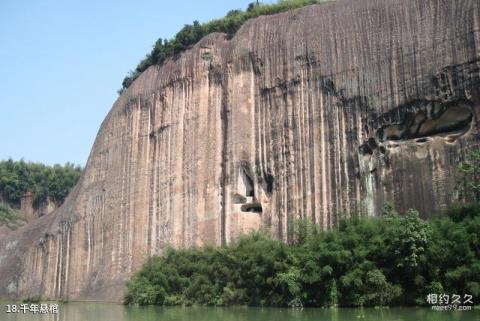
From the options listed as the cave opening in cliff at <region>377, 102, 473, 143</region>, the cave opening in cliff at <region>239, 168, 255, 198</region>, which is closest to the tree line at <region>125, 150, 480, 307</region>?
the cave opening in cliff at <region>377, 102, 473, 143</region>

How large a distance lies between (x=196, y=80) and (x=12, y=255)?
18.7 metres

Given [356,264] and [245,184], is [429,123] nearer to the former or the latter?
[356,264]

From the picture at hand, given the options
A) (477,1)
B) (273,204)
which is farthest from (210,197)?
(477,1)

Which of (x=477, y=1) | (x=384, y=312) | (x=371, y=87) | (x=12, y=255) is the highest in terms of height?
(x=477, y=1)

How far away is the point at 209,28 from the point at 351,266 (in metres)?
17.2

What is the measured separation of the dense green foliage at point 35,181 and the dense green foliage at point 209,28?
26.2 m

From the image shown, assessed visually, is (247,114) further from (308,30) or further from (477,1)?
(477,1)

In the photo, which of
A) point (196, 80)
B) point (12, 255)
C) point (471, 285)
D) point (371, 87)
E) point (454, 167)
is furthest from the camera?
point (12, 255)

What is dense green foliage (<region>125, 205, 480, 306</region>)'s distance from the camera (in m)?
17.9

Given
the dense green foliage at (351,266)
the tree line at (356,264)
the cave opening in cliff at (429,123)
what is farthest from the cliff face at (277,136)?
the dense green foliage at (351,266)

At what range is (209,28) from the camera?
33031 millimetres

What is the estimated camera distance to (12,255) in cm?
4212

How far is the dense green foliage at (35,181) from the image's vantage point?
194 ft

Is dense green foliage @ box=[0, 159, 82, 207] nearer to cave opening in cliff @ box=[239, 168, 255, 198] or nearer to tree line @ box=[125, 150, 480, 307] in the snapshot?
cave opening in cliff @ box=[239, 168, 255, 198]
